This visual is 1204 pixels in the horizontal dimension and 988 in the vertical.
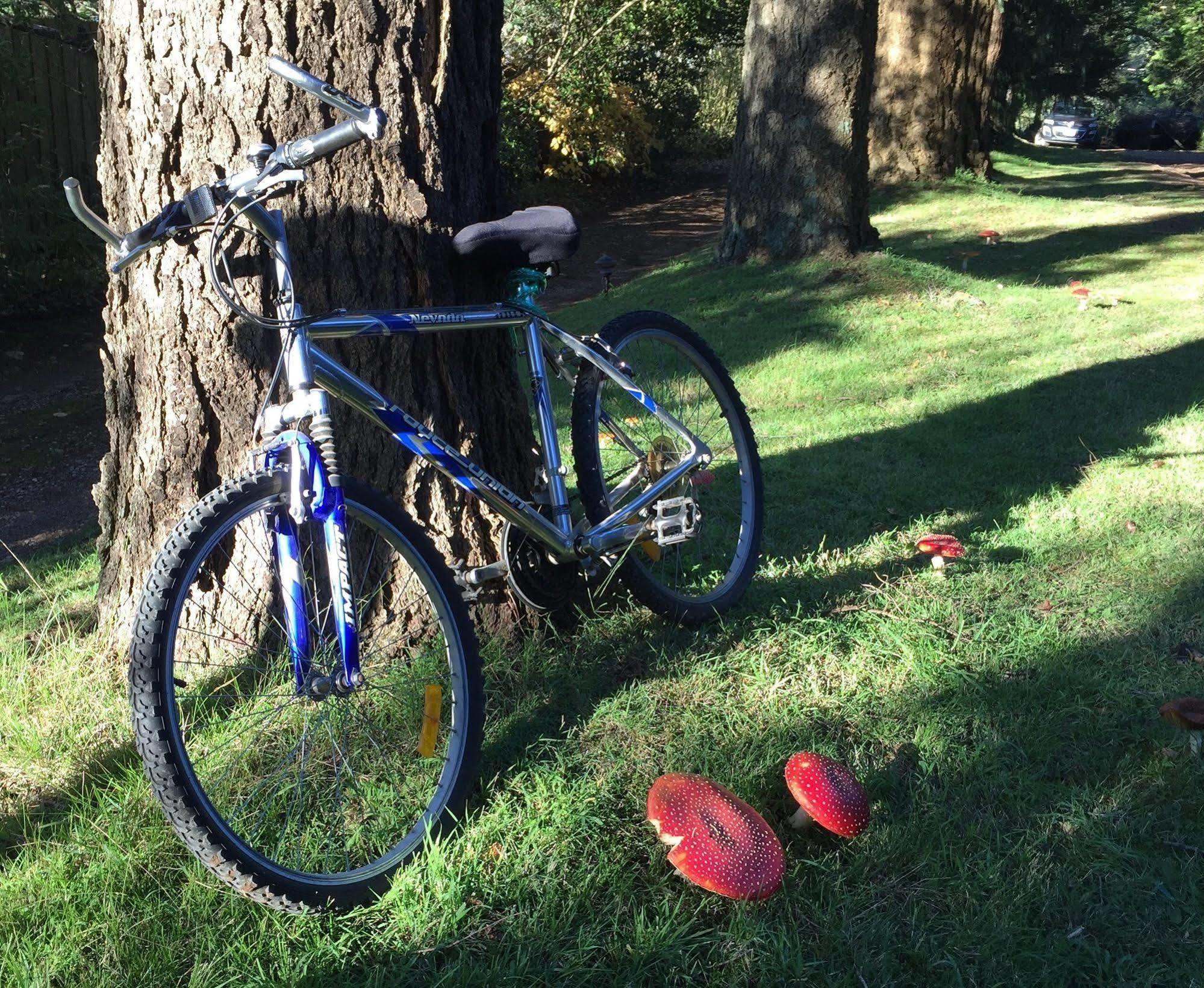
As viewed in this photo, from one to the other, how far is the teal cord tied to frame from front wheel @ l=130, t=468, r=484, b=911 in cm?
87

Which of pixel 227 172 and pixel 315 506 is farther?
pixel 227 172

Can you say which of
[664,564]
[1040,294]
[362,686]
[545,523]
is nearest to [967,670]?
[664,564]

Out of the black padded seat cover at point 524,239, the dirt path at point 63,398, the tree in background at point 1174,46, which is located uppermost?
the tree in background at point 1174,46

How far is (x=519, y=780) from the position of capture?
112 inches

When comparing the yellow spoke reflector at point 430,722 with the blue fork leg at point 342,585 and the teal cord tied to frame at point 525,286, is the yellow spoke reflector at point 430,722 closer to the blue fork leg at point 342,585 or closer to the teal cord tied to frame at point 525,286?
the blue fork leg at point 342,585

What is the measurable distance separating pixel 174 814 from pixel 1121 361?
6519 mm

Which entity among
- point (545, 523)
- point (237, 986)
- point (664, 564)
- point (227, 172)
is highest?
point (227, 172)

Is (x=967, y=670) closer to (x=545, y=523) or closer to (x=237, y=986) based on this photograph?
(x=545, y=523)

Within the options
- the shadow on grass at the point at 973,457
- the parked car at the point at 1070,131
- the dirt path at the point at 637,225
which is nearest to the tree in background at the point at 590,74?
the dirt path at the point at 637,225

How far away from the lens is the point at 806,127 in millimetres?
8922

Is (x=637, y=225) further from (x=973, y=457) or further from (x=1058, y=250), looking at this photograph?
(x=973, y=457)

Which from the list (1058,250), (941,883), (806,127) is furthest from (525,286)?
(1058,250)

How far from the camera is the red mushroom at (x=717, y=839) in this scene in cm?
238

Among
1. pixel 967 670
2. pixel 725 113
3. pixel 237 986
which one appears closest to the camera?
pixel 237 986
